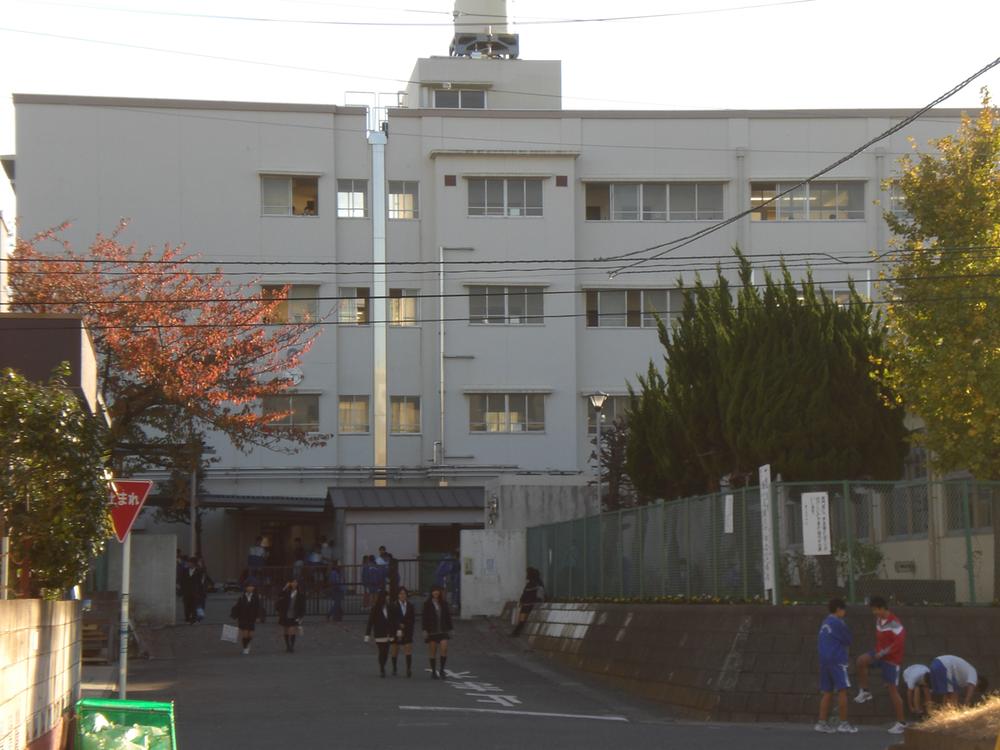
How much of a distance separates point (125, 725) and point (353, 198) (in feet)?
128

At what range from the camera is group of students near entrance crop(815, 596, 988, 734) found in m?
16.9

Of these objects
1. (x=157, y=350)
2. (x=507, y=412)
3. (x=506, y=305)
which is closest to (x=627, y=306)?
(x=506, y=305)

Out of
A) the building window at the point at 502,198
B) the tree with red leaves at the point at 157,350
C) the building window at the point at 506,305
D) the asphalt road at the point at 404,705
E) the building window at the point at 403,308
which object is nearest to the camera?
the asphalt road at the point at 404,705

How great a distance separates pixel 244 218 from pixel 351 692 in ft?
94.7

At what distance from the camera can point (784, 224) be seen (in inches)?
2007

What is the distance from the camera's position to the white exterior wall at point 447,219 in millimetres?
48312

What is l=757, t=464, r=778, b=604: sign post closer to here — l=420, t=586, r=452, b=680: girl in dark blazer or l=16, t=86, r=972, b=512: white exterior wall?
l=420, t=586, r=452, b=680: girl in dark blazer

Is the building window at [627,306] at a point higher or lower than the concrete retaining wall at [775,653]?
higher

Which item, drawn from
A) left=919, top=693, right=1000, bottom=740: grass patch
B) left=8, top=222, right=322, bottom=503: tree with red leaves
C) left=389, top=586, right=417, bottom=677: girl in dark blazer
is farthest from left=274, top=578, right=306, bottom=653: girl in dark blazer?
left=919, top=693, right=1000, bottom=740: grass patch

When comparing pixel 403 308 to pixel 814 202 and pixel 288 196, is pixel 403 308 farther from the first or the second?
pixel 814 202

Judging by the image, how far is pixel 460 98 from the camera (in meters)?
55.3

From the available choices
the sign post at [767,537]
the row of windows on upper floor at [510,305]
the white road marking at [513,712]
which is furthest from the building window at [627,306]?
the white road marking at [513,712]

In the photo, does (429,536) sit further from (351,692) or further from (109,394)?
(351,692)

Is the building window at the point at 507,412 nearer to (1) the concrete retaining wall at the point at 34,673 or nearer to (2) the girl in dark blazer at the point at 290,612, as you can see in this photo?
(2) the girl in dark blazer at the point at 290,612
